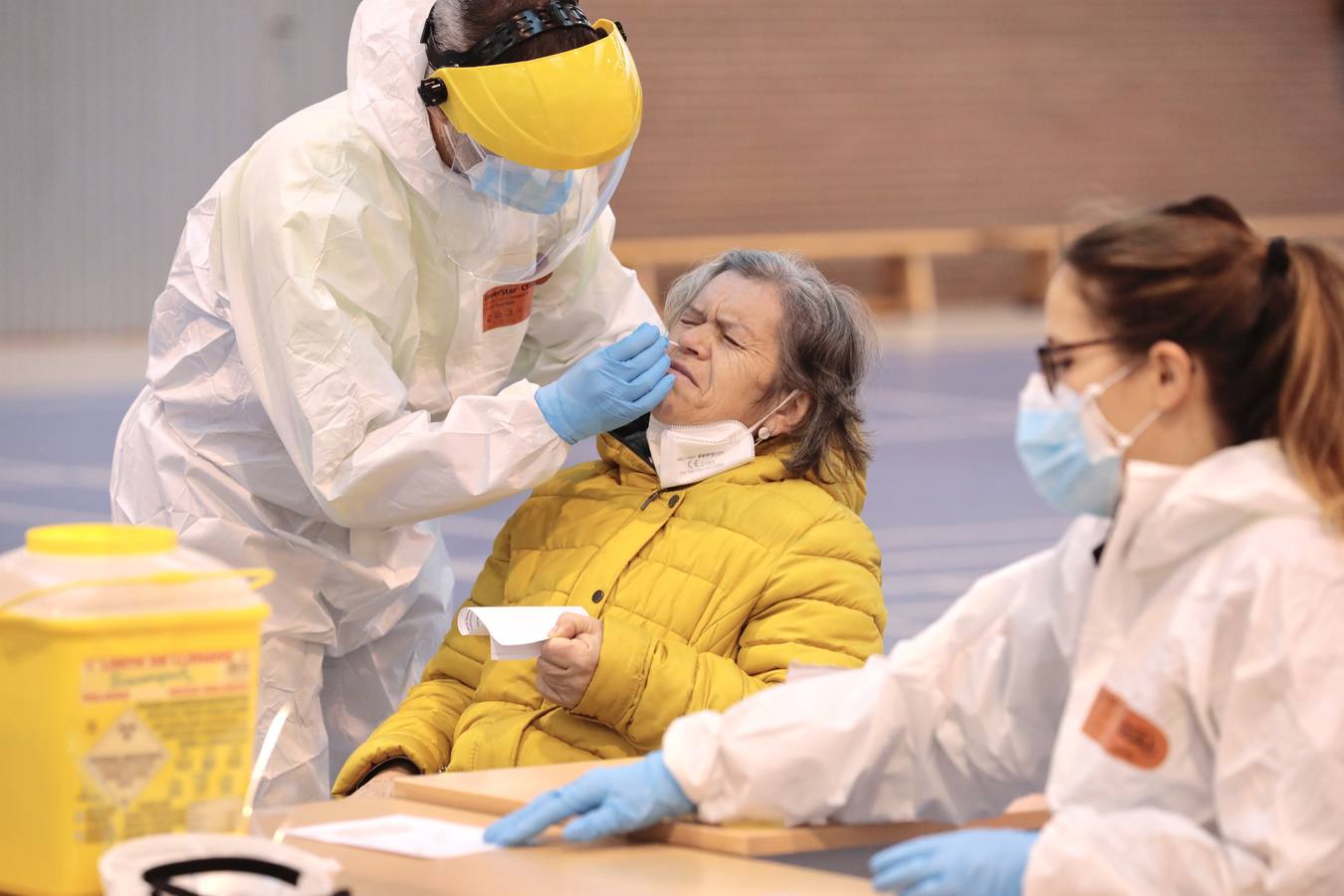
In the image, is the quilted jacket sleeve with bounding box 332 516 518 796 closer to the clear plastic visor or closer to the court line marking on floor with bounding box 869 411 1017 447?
the clear plastic visor

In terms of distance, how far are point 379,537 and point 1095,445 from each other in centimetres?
194

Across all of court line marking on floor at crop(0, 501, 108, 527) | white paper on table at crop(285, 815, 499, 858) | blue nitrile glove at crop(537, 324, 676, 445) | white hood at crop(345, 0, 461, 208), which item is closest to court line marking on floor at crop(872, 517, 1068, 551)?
court line marking on floor at crop(0, 501, 108, 527)

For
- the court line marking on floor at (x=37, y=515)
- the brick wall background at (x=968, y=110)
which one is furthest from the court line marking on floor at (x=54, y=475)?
the brick wall background at (x=968, y=110)

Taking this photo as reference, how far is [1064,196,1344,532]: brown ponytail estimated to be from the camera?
176cm

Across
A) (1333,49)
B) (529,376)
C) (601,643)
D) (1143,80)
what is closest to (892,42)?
(1143,80)

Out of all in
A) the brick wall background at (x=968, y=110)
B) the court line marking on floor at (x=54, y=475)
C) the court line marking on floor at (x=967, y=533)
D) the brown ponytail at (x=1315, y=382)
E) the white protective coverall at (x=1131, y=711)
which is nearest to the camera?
the white protective coverall at (x=1131, y=711)

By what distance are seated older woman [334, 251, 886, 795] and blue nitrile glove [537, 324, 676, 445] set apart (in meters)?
0.12

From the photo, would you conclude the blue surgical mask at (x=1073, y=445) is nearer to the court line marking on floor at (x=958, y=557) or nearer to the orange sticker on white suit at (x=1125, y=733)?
the orange sticker on white suit at (x=1125, y=733)

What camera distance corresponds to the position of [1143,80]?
645 inches

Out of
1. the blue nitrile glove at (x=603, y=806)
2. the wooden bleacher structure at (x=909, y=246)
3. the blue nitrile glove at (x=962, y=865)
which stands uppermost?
the blue nitrile glove at (x=962, y=865)

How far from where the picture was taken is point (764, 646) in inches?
111

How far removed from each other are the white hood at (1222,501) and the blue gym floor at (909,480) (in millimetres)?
3959

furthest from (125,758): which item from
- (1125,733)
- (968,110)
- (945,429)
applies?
(968,110)

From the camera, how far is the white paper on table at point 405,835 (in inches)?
76.4
